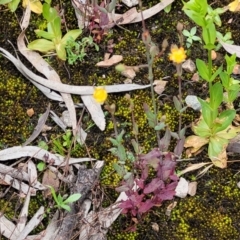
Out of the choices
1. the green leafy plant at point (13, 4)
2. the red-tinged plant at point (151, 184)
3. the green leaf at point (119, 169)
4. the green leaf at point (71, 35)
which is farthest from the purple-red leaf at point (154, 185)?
the green leafy plant at point (13, 4)

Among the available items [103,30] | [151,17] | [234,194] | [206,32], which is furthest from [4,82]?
[234,194]

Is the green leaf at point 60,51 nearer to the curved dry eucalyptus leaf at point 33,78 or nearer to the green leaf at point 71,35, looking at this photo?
the green leaf at point 71,35

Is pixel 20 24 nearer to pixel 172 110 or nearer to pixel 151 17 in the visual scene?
pixel 151 17

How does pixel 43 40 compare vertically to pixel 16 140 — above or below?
above

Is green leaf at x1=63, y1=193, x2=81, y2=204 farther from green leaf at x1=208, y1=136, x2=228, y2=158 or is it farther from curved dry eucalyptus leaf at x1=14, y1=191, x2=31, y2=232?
green leaf at x1=208, y1=136, x2=228, y2=158

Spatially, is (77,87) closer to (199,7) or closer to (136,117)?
(136,117)

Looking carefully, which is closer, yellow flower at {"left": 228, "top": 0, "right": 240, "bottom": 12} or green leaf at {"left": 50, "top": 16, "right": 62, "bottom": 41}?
green leaf at {"left": 50, "top": 16, "right": 62, "bottom": 41}

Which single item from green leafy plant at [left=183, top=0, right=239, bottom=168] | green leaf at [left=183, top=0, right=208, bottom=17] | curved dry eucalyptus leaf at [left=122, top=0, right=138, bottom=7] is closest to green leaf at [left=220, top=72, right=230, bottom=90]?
green leafy plant at [left=183, top=0, right=239, bottom=168]
